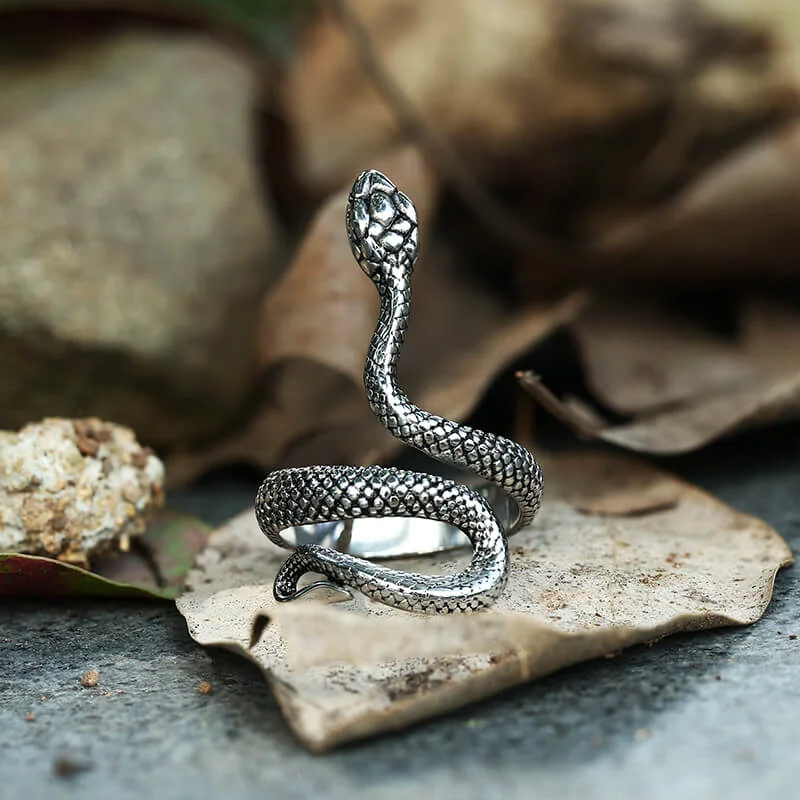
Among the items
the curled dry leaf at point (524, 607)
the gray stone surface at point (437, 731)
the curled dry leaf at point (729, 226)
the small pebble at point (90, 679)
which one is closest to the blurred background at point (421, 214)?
the curled dry leaf at point (729, 226)

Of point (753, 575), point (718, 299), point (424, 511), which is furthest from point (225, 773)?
point (718, 299)

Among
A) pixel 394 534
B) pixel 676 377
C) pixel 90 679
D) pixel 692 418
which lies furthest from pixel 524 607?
pixel 676 377

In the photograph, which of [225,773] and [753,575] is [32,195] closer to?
[225,773]

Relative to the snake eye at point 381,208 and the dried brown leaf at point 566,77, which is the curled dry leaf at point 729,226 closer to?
the dried brown leaf at point 566,77

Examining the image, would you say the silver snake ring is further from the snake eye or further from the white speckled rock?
the white speckled rock

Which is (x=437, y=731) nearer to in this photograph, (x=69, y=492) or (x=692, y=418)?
(x=69, y=492)

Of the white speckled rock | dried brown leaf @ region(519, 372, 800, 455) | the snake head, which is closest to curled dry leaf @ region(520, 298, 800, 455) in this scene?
dried brown leaf @ region(519, 372, 800, 455)
